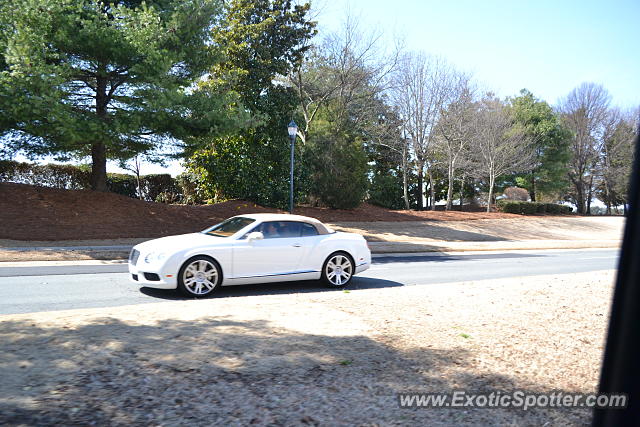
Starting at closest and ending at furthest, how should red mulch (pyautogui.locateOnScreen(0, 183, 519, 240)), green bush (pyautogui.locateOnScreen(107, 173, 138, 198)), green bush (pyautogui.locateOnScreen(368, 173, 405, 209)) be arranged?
red mulch (pyautogui.locateOnScreen(0, 183, 519, 240))
green bush (pyautogui.locateOnScreen(107, 173, 138, 198))
green bush (pyautogui.locateOnScreen(368, 173, 405, 209))

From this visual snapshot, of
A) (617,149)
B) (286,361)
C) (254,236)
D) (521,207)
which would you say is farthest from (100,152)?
(617,149)

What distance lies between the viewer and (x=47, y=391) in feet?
10.8

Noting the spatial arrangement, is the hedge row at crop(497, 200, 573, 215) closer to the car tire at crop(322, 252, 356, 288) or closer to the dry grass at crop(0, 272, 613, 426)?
the car tire at crop(322, 252, 356, 288)

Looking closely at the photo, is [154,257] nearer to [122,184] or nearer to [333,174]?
[333,174]

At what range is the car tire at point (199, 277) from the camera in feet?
26.0

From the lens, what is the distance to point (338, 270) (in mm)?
9445

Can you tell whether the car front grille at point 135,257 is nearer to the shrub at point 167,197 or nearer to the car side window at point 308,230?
the car side window at point 308,230

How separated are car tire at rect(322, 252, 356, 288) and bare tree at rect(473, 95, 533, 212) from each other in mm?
23041

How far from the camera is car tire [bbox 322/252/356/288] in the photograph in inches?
367

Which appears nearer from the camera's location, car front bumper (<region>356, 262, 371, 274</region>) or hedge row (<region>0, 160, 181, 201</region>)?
car front bumper (<region>356, 262, 371, 274</region>)

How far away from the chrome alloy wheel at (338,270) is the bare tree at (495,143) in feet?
75.6

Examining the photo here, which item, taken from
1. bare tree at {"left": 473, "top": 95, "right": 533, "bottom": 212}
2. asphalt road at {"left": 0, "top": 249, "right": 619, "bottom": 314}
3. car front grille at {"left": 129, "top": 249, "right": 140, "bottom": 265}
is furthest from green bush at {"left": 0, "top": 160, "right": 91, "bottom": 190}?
bare tree at {"left": 473, "top": 95, "right": 533, "bottom": 212}

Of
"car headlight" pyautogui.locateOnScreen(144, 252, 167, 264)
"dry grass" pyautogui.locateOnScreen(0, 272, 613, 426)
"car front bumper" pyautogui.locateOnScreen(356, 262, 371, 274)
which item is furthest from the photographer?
"car front bumper" pyautogui.locateOnScreen(356, 262, 371, 274)

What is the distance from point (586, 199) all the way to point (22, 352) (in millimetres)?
54345
